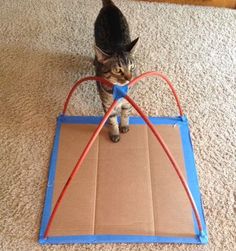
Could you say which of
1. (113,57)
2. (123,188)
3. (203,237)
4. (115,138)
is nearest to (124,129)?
(115,138)

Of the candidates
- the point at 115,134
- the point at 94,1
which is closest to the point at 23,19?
the point at 94,1

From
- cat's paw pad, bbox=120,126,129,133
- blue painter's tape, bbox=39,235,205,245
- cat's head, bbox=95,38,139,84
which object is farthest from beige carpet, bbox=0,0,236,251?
cat's head, bbox=95,38,139,84

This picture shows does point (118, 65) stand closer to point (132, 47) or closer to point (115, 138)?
point (132, 47)

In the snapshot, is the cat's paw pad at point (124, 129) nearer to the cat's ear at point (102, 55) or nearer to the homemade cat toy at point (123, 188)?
the homemade cat toy at point (123, 188)

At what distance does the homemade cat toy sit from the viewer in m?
1.04

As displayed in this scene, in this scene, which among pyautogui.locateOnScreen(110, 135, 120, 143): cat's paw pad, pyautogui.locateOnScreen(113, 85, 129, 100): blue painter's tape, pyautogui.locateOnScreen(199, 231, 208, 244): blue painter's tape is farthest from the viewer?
pyautogui.locateOnScreen(110, 135, 120, 143): cat's paw pad

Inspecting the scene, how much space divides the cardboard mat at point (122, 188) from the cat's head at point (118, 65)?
315mm

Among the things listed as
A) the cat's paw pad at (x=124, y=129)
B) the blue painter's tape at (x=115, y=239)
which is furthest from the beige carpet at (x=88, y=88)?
the cat's paw pad at (x=124, y=129)

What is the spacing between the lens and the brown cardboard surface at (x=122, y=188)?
106 centimetres

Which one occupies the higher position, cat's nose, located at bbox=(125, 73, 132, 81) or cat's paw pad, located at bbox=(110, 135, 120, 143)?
cat's nose, located at bbox=(125, 73, 132, 81)

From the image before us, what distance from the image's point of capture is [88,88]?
1.40 meters

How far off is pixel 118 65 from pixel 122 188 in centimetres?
45

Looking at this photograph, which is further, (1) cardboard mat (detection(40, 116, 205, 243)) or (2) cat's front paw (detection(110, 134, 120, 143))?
(2) cat's front paw (detection(110, 134, 120, 143))

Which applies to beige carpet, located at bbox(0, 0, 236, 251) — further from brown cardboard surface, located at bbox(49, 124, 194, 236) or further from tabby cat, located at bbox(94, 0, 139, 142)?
tabby cat, located at bbox(94, 0, 139, 142)
